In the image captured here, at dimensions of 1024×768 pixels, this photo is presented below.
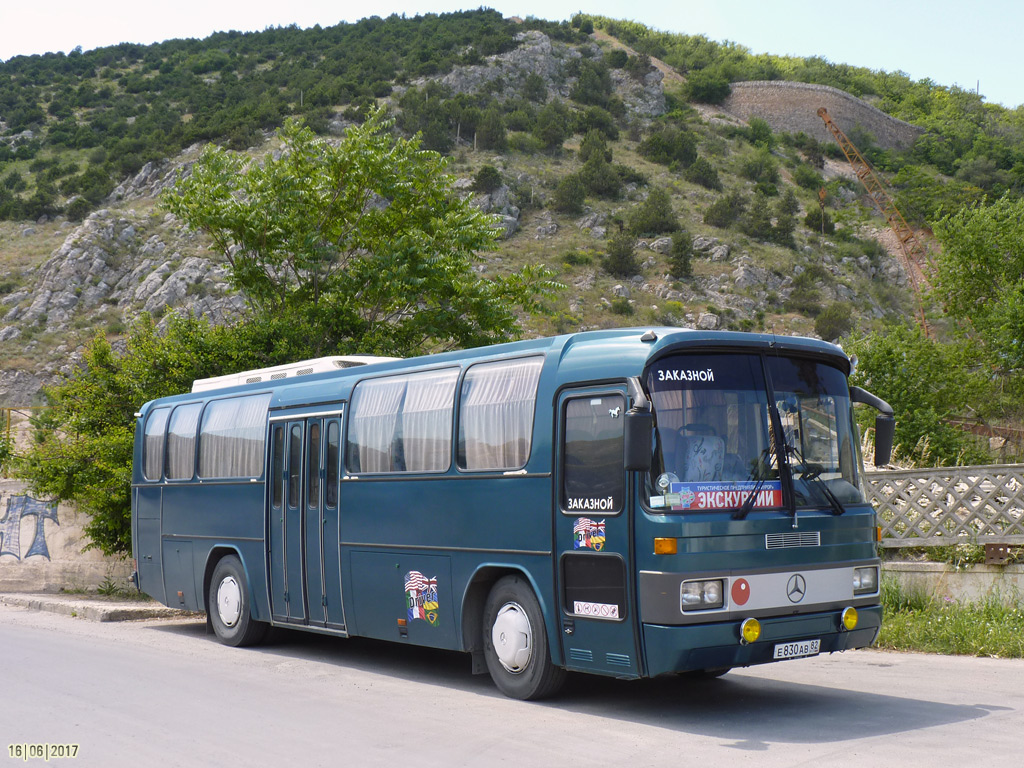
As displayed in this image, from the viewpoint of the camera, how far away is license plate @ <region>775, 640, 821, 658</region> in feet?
23.9

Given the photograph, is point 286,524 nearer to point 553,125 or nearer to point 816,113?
point 553,125

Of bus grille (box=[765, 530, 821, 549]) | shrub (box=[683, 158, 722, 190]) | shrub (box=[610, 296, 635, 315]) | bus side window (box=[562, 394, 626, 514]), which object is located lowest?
bus grille (box=[765, 530, 821, 549])

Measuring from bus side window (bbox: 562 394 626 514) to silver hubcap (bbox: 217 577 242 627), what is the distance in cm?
597

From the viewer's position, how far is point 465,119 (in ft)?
275

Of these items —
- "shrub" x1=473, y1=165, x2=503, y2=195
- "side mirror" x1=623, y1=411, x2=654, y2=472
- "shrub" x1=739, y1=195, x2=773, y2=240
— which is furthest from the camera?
"shrub" x1=739, y1=195, x2=773, y2=240

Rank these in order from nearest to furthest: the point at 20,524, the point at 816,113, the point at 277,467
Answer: the point at 277,467
the point at 20,524
the point at 816,113

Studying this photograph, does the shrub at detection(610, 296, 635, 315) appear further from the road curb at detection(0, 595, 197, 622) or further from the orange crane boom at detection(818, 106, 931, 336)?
the road curb at detection(0, 595, 197, 622)

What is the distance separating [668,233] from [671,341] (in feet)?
215

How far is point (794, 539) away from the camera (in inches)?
293

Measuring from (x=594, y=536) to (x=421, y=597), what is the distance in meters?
2.41

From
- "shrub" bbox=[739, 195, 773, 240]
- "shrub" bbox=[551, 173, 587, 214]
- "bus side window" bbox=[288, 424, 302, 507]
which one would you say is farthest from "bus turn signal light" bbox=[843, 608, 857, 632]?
"shrub" bbox=[739, 195, 773, 240]

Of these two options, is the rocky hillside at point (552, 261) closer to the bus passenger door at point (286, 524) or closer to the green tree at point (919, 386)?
the green tree at point (919, 386)

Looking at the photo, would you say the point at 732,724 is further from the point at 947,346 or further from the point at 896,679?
the point at 947,346

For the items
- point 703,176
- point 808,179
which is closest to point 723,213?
point 703,176
